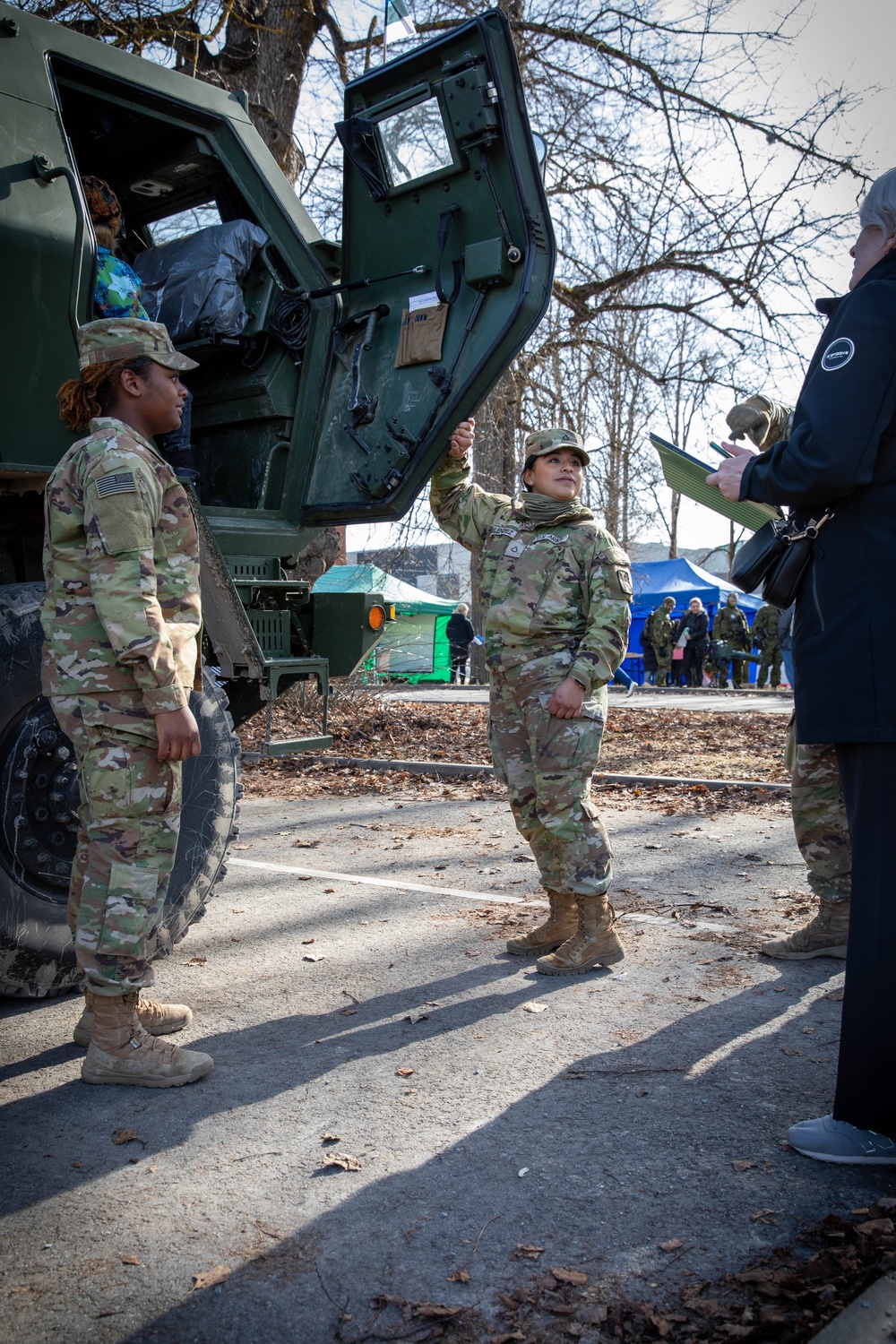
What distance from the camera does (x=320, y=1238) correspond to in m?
2.03

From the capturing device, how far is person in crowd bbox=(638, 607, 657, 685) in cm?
2157

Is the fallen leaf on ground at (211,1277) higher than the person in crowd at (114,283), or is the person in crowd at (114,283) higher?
the person in crowd at (114,283)

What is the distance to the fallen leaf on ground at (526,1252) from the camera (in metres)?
1.95

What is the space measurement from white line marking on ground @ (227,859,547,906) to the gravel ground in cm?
23

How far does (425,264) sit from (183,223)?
145cm

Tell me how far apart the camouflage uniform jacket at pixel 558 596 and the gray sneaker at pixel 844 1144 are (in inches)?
61.7

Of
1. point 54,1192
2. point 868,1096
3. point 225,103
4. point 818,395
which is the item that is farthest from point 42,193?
point 868,1096

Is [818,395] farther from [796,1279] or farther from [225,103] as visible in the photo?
[225,103]

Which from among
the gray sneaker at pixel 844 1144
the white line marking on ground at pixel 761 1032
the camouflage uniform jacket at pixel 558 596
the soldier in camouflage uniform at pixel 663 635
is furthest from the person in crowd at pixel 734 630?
the gray sneaker at pixel 844 1144

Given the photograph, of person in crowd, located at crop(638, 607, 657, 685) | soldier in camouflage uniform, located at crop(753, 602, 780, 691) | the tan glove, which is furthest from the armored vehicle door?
person in crowd, located at crop(638, 607, 657, 685)

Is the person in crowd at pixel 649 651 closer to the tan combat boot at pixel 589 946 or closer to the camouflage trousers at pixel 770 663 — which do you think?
the camouflage trousers at pixel 770 663

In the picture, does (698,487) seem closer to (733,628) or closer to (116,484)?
(116,484)

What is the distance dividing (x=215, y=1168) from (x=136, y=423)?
73.7 inches

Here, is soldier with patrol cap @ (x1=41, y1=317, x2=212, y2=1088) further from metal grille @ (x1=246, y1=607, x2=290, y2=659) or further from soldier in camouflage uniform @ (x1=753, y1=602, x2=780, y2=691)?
soldier in camouflage uniform @ (x1=753, y1=602, x2=780, y2=691)
